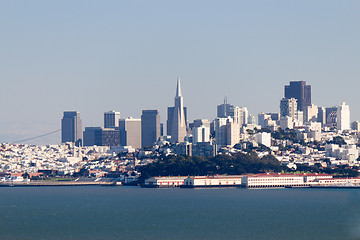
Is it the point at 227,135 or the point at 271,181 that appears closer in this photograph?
the point at 271,181

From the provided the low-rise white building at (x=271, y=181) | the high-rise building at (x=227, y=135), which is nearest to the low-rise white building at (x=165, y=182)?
the low-rise white building at (x=271, y=181)

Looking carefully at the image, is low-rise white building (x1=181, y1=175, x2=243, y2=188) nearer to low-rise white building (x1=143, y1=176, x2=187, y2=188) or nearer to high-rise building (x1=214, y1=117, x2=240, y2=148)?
low-rise white building (x1=143, y1=176, x2=187, y2=188)

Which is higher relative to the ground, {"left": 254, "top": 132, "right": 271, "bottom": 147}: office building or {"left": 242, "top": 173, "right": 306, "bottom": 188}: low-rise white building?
{"left": 254, "top": 132, "right": 271, "bottom": 147}: office building

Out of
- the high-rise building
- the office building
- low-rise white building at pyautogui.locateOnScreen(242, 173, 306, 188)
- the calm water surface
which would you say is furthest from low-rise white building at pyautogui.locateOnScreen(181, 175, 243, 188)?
the office building

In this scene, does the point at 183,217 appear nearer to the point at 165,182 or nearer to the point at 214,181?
the point at 214,181

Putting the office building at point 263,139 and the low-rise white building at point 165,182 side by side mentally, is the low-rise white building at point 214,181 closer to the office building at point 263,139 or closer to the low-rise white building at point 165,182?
the low-rise white building at point 165,182

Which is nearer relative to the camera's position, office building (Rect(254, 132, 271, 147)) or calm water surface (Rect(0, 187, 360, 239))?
calm water surface (Rect(0, 187, 360, 239))

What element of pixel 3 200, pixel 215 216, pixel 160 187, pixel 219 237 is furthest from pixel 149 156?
pixel 219 237

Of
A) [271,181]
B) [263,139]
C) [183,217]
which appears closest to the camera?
[183,217]

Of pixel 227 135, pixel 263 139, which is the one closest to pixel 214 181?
pixel 227 135
